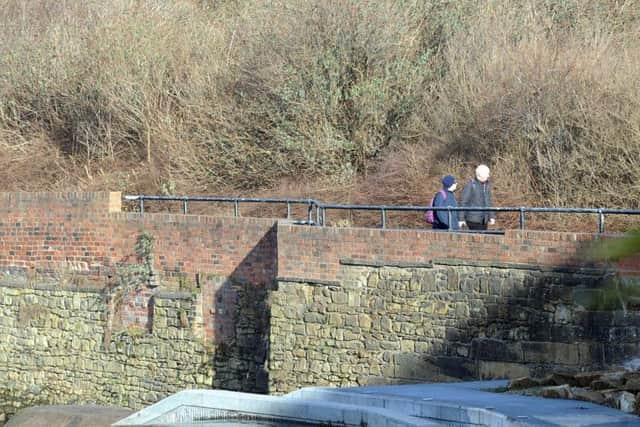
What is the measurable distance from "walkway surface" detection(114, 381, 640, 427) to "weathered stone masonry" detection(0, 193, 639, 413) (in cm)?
212

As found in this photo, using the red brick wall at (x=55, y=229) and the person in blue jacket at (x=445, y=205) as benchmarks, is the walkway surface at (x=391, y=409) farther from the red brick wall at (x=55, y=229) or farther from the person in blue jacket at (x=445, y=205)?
the red brick wall at (x=55, y=229)

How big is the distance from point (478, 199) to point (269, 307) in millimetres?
3105

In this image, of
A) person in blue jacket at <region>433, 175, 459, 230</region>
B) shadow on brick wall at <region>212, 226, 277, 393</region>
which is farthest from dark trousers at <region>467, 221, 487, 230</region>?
shadow on brick wall at <region>212, 226, 277, 393</region>

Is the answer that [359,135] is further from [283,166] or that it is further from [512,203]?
[512,203]

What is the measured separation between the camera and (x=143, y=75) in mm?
26484

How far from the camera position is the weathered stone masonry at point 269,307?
14.1 m

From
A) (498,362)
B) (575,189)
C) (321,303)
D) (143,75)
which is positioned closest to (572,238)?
(498,362)

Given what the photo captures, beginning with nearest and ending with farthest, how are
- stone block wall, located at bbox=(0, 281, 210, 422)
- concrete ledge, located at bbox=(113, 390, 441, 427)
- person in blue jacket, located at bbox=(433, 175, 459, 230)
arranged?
1. concrete ledge, located at bbox=(113, 390, 441, 427)
2. person in blue jacket, located at bbox=(433, 175, 459, 230)
3. stone block wall, located at bbox=(0, 281, 210, 422)

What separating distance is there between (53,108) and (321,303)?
→ 14723mm

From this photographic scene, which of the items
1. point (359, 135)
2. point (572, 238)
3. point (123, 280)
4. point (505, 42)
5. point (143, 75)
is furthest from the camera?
point (143, 75)

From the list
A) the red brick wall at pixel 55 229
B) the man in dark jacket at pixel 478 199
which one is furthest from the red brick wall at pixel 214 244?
→ the man in dark jacket at pixel 478 199

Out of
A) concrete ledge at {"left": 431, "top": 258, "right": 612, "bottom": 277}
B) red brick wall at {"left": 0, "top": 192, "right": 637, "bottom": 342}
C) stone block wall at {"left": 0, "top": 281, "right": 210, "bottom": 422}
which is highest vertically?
red brick wall at {"left": 0, "top": 192, "right": 637, "bottom": 342}

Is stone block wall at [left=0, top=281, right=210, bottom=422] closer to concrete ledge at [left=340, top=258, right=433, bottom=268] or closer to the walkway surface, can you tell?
concrete ledge at [left=340, top=258, right=433, bottom=268]

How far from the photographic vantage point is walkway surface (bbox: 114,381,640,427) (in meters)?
9.55
